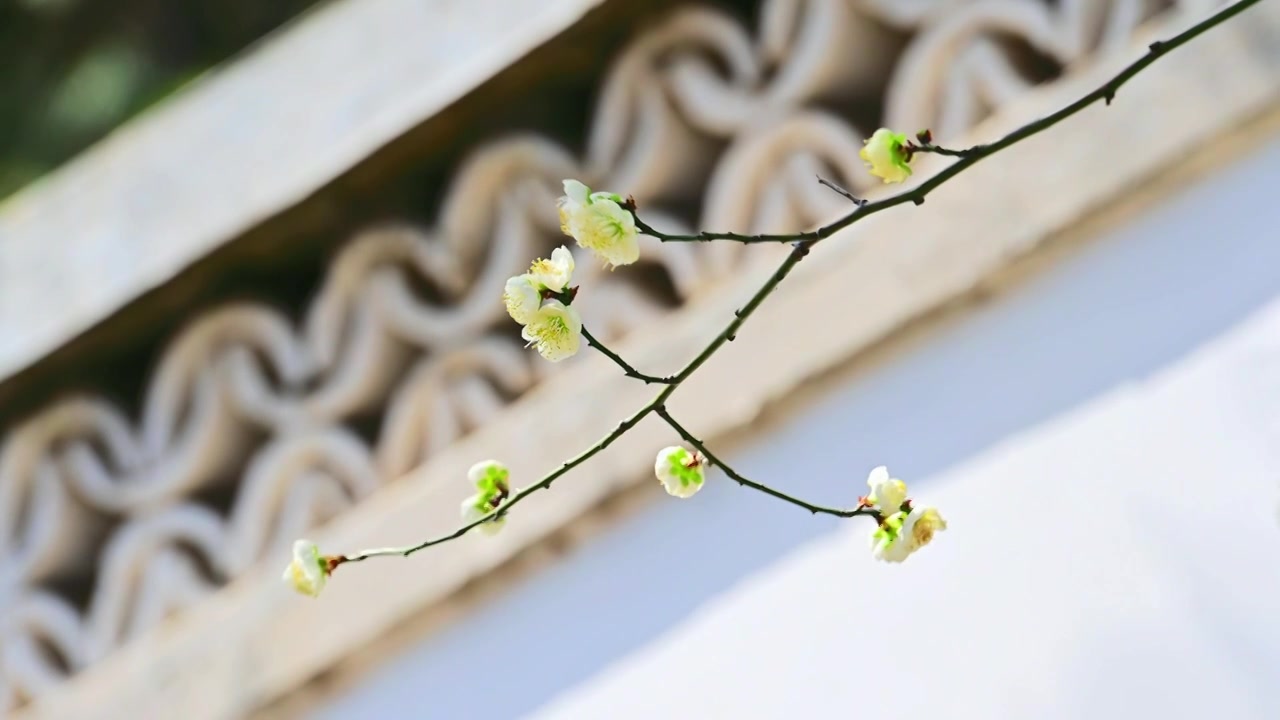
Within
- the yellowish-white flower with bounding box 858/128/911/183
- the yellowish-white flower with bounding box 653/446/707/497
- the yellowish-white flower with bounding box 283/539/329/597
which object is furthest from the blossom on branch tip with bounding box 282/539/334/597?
the yellowish-white flower with bounding box 858/128/911/183

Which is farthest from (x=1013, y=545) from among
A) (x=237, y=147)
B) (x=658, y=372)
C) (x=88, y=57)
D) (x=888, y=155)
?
(x=88, y=57)

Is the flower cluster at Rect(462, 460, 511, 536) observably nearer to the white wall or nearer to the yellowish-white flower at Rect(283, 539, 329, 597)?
the yellowish-white flower at Rect(283, 539, 329, 597)

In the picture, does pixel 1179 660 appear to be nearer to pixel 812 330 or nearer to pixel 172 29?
pixel 812 330

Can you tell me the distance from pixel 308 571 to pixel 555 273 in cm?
17

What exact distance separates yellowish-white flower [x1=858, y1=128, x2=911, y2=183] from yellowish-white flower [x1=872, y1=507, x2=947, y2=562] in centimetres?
12

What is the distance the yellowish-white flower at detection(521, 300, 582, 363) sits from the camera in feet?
1.76

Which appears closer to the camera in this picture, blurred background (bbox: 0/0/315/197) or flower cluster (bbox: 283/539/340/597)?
flower cluster (bbox: 283/539/340/597)

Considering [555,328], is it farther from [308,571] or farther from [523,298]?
[308,571]

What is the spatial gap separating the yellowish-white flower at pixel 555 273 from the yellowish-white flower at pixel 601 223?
1cm

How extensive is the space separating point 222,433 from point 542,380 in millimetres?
248

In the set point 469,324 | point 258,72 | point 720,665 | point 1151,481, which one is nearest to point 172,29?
point 258,72

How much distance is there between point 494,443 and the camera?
100 centimetres

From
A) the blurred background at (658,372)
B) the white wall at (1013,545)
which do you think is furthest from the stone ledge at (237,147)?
the white wall at (1013,545)

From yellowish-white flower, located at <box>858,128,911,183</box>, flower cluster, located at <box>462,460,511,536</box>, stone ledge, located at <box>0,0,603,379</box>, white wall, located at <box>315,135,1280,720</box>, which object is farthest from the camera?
stone ledge, located at <box>0,0,603,379</box>
